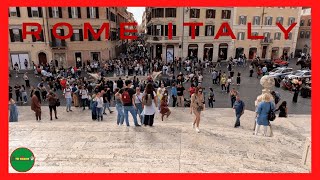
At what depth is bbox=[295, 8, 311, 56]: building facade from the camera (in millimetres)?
42184

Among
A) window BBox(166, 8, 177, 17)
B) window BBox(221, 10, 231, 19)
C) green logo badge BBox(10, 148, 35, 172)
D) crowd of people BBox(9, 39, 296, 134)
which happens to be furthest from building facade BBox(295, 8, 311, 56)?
green logo badge BBox(10, 148, 35, 172)

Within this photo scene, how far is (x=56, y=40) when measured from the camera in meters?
30.0

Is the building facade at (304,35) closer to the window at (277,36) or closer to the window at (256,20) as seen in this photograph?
the window at (277,36)

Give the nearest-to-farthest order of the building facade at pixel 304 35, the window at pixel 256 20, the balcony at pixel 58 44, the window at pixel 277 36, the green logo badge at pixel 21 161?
the green logo badge at pixel 21 161
the balcony at pixel 58 44
the window at pixel 256 20
the window at pixel 277 36
the building facade at pixel 304 35

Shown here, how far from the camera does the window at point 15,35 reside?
28.3 m

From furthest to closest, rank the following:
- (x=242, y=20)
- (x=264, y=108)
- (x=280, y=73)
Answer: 1. (x=242, y=20)
2. (x=280, y=73)
3. (x=264, y=108)

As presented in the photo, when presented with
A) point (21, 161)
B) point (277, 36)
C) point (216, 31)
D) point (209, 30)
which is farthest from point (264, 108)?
point (277, 36)

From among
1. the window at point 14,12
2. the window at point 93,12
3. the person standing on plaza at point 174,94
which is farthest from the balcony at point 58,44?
the person standing on plaza at point 174,94

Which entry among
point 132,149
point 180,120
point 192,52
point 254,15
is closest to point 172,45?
point 192,52

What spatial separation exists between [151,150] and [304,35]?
45384 millimetres

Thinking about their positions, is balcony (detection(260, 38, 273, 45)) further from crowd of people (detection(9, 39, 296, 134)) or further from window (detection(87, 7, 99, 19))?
window (detection(87, 7, 99, 19))

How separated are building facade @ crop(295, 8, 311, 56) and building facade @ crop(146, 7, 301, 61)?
5040mm

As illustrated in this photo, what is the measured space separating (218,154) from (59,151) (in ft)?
12.3

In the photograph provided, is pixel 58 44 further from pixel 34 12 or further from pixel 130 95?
pixel 130 95
